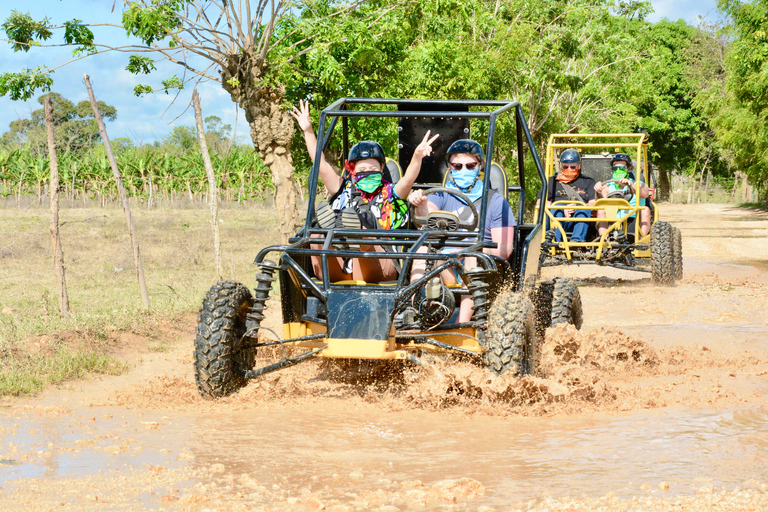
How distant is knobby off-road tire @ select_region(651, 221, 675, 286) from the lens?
12008 mm

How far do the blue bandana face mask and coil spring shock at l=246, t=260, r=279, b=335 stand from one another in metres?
1.70

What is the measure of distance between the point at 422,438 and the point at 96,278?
11.6 meters

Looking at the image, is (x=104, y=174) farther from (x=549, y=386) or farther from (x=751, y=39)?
(x=549, y=386)

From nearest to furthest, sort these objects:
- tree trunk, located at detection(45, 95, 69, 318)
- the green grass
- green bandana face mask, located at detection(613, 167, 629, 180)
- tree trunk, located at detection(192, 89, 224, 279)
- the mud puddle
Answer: the mud puddle, the green grass, tree trunk, located at detection(45, 95, 69, 318), tree trunk, located at detection(192, 89, 224, 279), green bandana face mask, located at detection(613, 167, 629, 180)

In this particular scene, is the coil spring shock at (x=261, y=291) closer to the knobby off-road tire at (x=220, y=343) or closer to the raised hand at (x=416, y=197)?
the knobby off-road tire at (x=220, y=343)

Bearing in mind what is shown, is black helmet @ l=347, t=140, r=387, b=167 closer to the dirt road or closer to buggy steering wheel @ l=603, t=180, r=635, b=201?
the dirt road

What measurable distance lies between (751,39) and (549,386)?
20225 millimetres

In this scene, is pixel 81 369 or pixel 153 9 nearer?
pixel 81 369

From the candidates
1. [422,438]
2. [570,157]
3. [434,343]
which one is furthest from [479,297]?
[570,157]

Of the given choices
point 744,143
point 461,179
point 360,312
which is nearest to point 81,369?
point 360,312

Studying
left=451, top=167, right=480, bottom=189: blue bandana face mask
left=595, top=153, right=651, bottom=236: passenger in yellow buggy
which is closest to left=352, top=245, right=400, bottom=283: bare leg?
left=451, top=167, right=480, bottom=189: blue bandana face mask

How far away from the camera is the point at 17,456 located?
434 cm

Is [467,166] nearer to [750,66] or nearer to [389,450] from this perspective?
[389,450]

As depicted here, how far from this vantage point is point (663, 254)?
1202 cm
